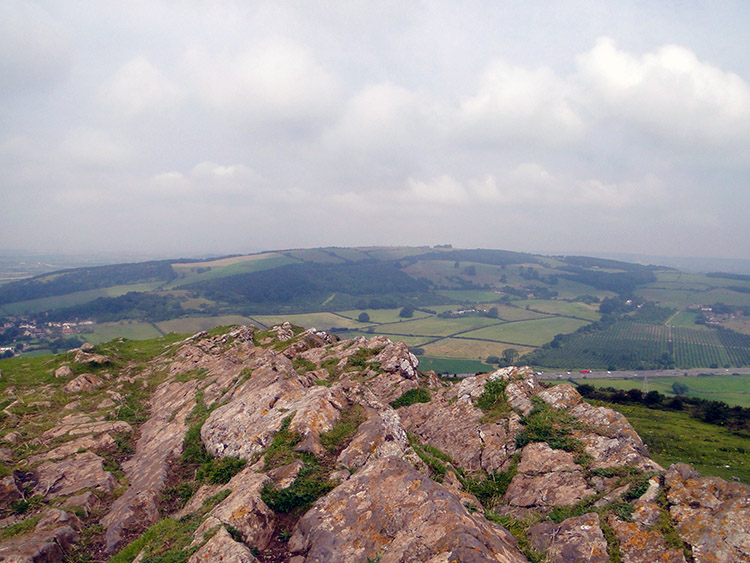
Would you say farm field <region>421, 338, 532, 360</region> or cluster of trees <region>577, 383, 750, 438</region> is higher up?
cluster of trees <region>577, 383, 750, 438</region>

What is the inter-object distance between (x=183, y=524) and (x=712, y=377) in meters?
149

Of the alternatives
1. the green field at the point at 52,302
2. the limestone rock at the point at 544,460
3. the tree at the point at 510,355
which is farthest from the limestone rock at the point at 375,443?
the green field at the point at 52,302

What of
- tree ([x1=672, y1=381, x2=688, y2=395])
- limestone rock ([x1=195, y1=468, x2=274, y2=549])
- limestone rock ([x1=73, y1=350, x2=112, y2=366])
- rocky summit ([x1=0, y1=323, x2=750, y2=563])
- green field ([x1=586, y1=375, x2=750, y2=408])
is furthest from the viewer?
tree ([x1=672, y1=381, x2=688, y2=395])

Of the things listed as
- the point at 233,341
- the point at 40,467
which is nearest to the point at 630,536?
the point at 40,467

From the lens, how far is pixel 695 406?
5144cm

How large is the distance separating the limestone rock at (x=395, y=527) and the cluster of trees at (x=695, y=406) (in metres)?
45.2

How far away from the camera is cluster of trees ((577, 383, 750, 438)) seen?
3987cm

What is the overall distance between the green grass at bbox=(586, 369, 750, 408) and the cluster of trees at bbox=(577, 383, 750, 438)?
42.3 m

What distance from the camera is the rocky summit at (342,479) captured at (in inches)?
342

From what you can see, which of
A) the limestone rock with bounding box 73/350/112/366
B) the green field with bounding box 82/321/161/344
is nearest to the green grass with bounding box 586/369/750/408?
the limestone rock with bounding box 73/350/112/366

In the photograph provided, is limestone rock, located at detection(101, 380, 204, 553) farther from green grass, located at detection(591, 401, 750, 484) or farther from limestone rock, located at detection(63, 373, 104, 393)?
green grass, located at detection(591, 401, 750, 484)

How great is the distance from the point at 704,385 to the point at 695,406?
67128 mm

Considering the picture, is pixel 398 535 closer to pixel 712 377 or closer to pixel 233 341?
pixel 233 341

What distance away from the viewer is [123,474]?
50.7 feet
